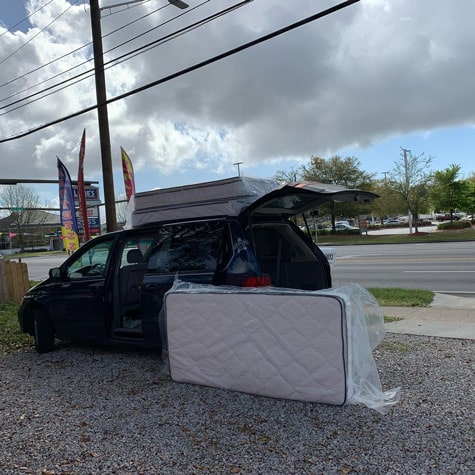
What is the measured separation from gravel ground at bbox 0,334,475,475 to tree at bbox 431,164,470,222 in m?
35.8

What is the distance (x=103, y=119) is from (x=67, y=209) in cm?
399

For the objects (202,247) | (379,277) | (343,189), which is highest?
(343,189)

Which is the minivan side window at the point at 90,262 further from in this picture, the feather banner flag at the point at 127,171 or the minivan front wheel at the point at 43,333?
the feather banner flag at the point at 127,171

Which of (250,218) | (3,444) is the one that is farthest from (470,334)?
Answer: (3,444)

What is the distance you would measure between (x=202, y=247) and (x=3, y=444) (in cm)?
255

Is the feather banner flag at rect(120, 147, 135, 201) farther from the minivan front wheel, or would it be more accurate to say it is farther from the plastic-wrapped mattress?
the plastic-wrapped mattress

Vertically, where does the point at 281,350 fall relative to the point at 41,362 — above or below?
above

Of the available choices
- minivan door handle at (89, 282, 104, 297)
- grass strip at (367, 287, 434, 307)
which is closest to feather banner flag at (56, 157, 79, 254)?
minivan door handle at (89, 282, 104, 297)

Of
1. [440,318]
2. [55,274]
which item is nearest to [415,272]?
[440,318]

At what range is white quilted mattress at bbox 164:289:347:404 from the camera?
3.79 metres

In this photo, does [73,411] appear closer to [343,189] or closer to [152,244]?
[152,244]

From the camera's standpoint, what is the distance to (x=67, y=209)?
13203 mm

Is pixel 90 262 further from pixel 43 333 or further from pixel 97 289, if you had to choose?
pixel 43 333

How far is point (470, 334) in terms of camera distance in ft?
20.7
